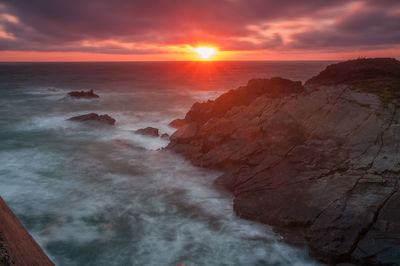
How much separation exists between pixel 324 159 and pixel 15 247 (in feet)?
43.7

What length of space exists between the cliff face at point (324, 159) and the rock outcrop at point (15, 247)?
892 centimetres

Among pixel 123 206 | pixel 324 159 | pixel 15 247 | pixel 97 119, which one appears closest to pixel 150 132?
pixel 97 119

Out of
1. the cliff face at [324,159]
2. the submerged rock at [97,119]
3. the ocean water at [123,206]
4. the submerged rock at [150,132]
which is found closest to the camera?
the cliff face at [324,159]

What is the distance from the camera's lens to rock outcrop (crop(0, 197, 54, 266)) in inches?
247

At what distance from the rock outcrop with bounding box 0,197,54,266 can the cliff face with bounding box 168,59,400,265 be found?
8919 mm

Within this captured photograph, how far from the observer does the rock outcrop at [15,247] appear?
6.27 meters

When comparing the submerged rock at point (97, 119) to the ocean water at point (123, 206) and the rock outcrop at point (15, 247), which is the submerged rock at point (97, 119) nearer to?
the ocean water at point (123, 206)

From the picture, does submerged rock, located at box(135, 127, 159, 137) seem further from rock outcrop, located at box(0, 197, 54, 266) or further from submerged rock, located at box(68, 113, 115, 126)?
rock outcrop, located at box(0, 197, 54, 266)

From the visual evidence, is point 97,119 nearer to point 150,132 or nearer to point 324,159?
point 150,132

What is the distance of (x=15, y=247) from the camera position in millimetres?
6902

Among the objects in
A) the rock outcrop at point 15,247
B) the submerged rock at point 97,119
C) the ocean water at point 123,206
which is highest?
the rock outcrop at point 15,247

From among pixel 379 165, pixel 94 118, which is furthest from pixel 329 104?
pixel 94 118

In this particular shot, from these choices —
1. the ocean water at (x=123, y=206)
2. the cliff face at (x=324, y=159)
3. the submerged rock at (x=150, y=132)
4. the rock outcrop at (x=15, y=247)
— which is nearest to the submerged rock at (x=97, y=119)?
the ocean water at (x=123, y=206)

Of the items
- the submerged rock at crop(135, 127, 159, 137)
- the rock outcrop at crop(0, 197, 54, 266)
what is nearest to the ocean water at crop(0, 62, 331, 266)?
the submerged rock at crop(135, 127, 159, 137)
